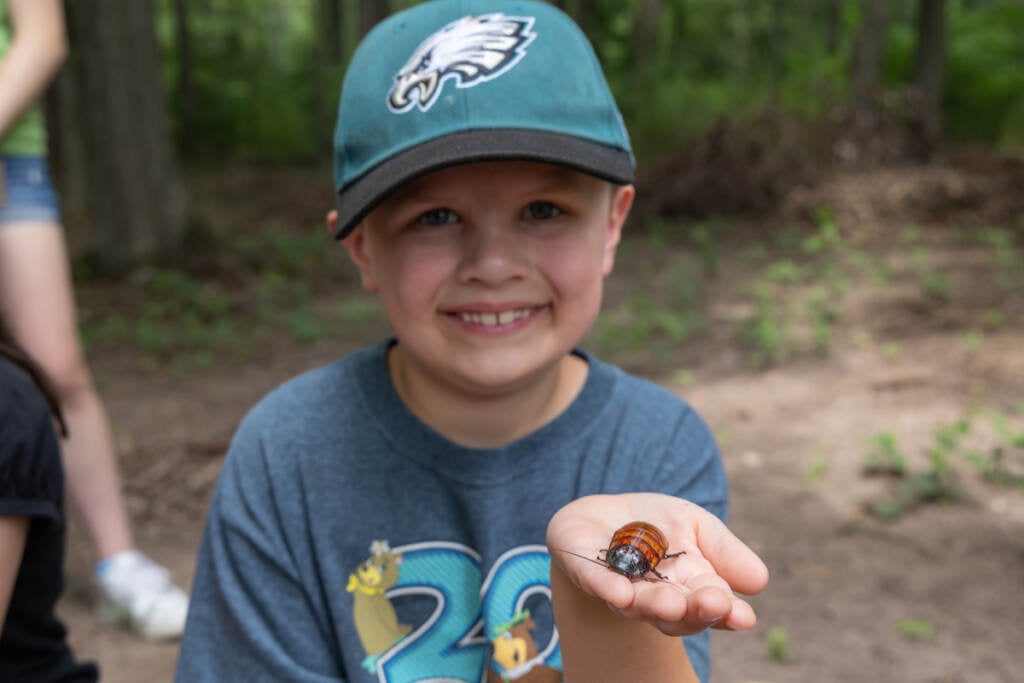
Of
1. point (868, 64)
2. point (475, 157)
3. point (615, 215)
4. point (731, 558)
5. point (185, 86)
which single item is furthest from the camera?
point (185, 86)

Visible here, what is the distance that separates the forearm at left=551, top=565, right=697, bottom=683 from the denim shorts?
2004 mm

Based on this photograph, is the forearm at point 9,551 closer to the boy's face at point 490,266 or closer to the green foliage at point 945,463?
the boy's face at point 490,266

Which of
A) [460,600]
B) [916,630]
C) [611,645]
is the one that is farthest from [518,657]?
[916,630]

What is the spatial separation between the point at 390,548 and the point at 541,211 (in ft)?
1.97

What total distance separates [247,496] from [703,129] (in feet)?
30.4

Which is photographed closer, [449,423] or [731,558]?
[731,558]

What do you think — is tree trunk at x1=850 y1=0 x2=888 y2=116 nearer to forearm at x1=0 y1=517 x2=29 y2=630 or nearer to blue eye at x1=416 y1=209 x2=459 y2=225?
blue eye at x1=416 y1=209 x2=459 y2=225

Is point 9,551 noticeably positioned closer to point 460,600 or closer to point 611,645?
point 460,600

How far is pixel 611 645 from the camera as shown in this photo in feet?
4.20

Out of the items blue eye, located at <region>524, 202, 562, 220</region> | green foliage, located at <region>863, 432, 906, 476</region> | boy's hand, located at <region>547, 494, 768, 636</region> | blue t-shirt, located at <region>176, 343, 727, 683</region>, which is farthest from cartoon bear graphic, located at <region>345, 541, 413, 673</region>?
green foliage, located at <region>863, 432, 906, 476</region>

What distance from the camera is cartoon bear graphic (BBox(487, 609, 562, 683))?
5.30ft

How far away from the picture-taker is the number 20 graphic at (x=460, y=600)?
5.32 ft

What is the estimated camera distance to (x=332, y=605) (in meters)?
1.61

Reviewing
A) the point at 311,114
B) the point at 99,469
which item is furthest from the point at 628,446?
the point at 311,114
